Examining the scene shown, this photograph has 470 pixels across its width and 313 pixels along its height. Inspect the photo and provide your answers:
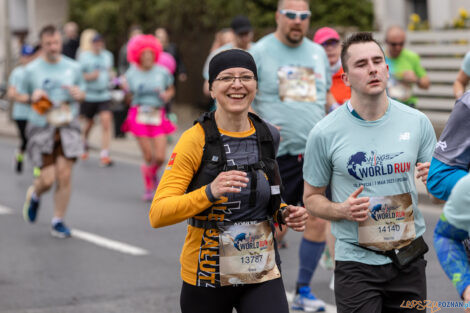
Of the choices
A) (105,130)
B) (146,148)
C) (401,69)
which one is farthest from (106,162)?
(401,69)

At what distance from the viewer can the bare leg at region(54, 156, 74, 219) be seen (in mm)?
9828

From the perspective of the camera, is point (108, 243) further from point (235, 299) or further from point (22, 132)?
point (22, 132)

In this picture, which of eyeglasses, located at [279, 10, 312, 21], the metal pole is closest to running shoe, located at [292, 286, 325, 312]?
eyeglasses, located at [279, 10, 312, 21]

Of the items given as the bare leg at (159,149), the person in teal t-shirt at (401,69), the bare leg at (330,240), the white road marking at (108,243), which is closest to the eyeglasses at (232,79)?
the bare leg at (330,240)

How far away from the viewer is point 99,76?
16.2 m

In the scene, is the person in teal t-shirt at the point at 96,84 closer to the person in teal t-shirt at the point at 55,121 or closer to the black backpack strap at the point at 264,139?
the person in teal t-shirt at the point at 55,121

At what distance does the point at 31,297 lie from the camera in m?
7.53

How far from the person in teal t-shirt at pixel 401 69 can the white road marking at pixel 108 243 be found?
10.1ft

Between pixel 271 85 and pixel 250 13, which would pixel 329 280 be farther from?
pixel 250 13

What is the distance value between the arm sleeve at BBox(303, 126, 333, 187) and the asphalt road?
209 centimetres

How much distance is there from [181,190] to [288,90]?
9.52 feet

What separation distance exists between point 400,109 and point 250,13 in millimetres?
16812

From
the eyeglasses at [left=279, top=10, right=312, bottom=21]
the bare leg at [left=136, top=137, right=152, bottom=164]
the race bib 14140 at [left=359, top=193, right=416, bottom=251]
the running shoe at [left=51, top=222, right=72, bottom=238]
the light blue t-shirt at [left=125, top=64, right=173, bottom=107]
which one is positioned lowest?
the running shoe at [left=51, top=222, right=72, bottom=238]

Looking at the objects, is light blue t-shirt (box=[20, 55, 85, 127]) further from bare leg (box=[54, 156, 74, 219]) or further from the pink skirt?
the pink skirt
